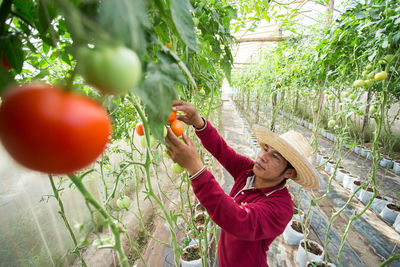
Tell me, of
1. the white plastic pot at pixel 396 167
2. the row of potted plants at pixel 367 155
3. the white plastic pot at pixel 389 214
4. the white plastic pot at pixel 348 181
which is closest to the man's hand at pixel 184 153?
the row of potted plants at pixel 367 155

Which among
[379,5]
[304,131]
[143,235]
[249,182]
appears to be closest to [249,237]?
[249,182]

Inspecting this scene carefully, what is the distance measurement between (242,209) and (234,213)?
86 mm

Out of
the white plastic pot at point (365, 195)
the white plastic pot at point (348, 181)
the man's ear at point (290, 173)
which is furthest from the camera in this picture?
the white plastic pot at point (348, 181)

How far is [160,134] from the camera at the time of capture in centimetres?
36

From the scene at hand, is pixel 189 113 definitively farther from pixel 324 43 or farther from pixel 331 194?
pixel 331 194

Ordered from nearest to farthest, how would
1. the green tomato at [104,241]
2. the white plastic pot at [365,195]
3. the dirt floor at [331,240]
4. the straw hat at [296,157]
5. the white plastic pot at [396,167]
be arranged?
the green tomato at [104,241] → the straw hat at [296,157] → the dirt floor at [331,240] → the white plastic pot at [365,195] → the white plastic pot at [396,167]

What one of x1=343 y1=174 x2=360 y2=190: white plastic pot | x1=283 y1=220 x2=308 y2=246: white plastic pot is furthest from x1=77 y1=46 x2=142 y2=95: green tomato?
x1=343 y1=174 x2=360 y2=190: white plastic pot

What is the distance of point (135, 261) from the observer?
7.07 feet

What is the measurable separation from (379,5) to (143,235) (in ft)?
10.4

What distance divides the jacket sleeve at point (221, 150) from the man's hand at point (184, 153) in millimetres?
456

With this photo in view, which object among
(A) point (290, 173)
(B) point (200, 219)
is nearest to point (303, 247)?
(B) point (200, 219)

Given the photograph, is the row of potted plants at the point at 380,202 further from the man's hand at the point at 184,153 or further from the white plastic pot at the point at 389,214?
the man's hand at the point at 184,153

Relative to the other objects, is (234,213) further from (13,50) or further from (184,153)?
(13,50)

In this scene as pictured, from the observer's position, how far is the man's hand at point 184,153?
2.50 ft
